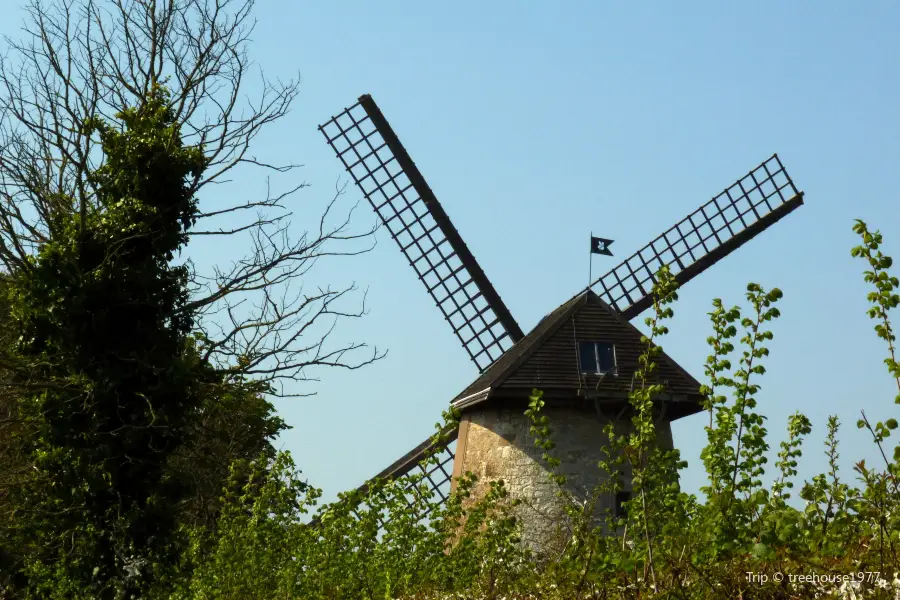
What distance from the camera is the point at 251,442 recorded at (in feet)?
66.5

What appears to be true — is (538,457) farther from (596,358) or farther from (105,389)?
(105,389)

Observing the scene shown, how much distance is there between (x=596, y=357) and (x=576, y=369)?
1.63 ft

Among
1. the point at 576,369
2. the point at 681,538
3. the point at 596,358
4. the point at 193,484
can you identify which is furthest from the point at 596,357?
the point at 681,538

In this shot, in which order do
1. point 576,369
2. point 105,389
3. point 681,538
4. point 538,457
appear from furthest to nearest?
point 576,369 → point 538,457 → point 105,389 → point 681,538

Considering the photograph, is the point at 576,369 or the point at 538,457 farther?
the point at 576,369

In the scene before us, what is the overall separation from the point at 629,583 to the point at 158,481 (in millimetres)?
7770

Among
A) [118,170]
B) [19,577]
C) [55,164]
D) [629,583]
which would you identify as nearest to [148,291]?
[118,170]

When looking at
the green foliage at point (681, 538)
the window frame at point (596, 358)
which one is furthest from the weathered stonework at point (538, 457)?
the green foliage at point (681, 538)

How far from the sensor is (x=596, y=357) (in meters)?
15.4

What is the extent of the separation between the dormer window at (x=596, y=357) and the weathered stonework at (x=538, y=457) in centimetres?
62

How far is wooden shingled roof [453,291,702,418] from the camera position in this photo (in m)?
14.8

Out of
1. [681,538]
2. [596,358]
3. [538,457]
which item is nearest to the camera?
[681,538]

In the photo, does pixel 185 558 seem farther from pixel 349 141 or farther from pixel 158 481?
pixel 349 141

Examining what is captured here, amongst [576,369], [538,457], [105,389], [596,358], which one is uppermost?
[596,358]
